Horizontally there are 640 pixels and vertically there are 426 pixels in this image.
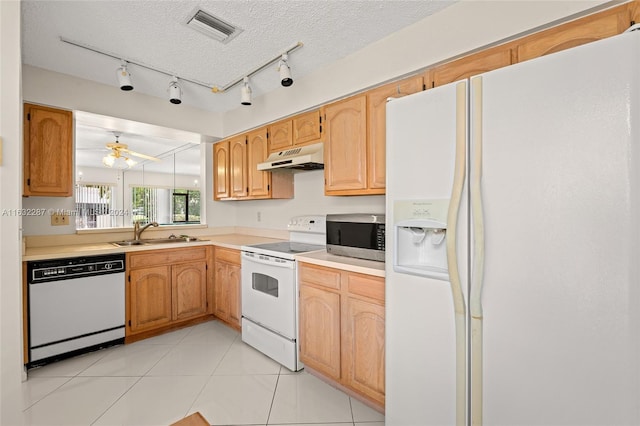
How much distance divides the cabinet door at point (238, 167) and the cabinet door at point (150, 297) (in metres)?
1.12

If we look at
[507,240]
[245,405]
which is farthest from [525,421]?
[245,405]

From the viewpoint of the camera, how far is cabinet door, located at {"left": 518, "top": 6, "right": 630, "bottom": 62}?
1.31 m

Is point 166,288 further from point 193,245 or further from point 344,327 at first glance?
point 344,327

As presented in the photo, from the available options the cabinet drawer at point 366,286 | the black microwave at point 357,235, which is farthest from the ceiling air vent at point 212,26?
the cabinet drawer at point 366,286

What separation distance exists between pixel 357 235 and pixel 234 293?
153 cm

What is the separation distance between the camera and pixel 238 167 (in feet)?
11.5

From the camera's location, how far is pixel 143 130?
11.2 feet

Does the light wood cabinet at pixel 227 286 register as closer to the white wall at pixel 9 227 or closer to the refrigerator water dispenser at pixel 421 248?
the white wall at pixel 9 227

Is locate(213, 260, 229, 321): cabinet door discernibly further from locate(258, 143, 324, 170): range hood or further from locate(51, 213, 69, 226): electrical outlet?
locate(51, 213, 69, 226): electrical outlet

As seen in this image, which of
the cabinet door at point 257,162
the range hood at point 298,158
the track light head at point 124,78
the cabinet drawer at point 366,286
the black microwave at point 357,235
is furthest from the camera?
the cabinet door at point 257,162

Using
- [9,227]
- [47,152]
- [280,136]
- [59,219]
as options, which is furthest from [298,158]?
[59,219]

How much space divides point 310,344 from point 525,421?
4.48 ft

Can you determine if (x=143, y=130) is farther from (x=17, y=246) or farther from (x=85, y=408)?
(x=85, y=408)

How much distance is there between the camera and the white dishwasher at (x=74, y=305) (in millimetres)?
2268
